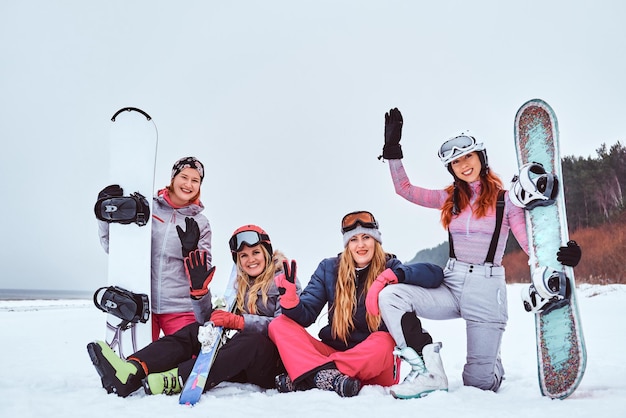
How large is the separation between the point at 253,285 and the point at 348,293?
26.7 inches

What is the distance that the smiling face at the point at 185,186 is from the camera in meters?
3.60

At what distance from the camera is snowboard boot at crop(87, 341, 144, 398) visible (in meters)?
2.60

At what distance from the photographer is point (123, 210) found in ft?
11.4

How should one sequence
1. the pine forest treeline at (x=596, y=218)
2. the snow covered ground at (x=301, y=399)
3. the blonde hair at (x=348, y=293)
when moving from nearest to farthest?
the snow covered ground at (x=301, y=399), the blonde hair at (x=348, y=293), the pine forest treeline at (x=596, y=218)

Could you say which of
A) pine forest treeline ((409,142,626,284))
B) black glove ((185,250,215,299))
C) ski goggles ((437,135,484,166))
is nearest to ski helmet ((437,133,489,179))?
ski goggles ((437,135,484,166))

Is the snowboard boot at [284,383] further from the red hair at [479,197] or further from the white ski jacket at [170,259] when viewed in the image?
the red hair at [479,197]

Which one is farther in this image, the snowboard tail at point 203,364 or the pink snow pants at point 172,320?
the pink snow pants at point 172,320

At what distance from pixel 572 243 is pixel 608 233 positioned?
41.8 feet

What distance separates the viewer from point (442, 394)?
2.44 m

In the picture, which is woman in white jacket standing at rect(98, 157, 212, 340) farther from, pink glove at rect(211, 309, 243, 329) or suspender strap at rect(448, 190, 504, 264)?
suspender strap at rect(448, 190, 504, 264)

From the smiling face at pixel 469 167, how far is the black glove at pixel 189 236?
178cm

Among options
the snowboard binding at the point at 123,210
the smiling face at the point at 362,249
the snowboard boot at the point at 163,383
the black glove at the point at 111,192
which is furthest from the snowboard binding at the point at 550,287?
the black glove at the point at 111,192

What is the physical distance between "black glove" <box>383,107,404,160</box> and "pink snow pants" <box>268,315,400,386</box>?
3.95 feet

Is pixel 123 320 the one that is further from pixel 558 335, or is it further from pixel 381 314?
pixel 558 335
